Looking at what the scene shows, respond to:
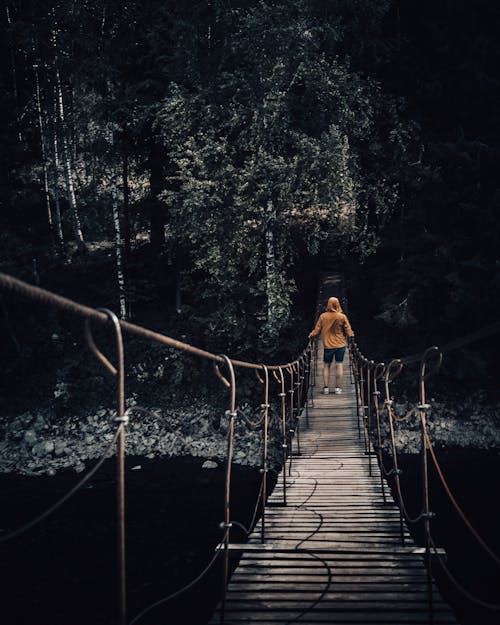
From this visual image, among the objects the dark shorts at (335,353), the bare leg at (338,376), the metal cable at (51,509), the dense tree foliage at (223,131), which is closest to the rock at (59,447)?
the dense tree foliage at (223,131)

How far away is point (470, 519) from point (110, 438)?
816cm

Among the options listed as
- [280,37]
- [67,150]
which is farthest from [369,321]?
[67,150]

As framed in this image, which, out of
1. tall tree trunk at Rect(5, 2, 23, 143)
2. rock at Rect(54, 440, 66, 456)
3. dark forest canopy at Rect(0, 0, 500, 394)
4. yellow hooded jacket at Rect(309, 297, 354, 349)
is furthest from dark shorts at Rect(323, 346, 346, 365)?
tall tree trunk at Rect(5, 2, 23, 143)

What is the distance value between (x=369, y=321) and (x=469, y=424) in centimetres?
482

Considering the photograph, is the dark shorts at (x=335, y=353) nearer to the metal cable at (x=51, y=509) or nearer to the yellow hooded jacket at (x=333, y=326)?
the yellow hooded jacket at (x=333, y=326)

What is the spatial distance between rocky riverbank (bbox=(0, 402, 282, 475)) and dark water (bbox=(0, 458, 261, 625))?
2.64ft

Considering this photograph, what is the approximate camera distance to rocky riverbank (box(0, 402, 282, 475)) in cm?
1197

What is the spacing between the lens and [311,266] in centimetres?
1973

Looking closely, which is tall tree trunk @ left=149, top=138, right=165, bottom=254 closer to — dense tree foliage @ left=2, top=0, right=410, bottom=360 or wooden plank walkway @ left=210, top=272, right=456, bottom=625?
dense tree foliage @ left=2, top=0, right=410, bottom=360

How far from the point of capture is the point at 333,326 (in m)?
7.79

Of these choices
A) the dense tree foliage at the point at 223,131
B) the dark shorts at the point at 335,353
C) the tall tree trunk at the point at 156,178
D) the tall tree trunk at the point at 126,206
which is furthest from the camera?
the tall tree trunk at the point at 156,178

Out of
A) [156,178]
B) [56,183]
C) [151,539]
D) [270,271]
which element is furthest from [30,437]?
[56,183]

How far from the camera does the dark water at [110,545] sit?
6598 millimetres

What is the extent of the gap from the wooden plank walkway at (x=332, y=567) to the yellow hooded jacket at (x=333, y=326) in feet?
10.2
